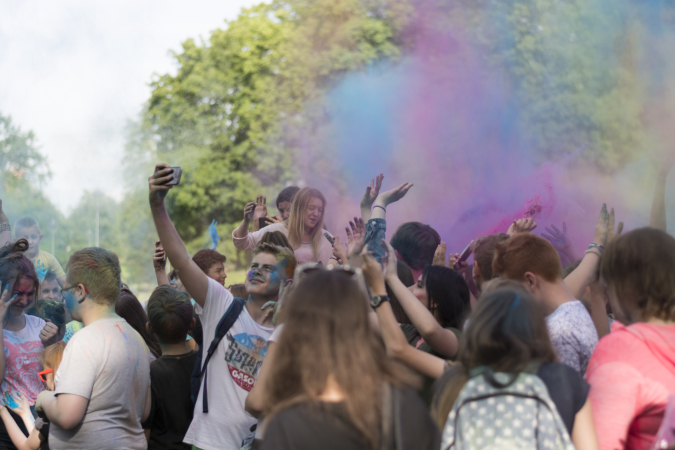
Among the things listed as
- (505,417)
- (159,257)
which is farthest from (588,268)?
(159,257)

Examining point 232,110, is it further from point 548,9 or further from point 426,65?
point 548,9

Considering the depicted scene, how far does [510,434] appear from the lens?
1944 mm

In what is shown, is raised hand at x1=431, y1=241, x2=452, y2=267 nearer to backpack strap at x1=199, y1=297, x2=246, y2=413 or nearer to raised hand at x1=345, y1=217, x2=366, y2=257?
raised hand at x1=345, y1=217, x2=366, y2=257

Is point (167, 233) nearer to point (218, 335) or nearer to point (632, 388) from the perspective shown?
point (218, 335)

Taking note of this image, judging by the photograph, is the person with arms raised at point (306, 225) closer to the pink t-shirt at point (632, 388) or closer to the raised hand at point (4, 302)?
the raised hand at point (4, 302)

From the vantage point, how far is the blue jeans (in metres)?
3.61

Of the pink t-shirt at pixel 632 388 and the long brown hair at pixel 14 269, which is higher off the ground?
the long brown hair at pixel 14 269

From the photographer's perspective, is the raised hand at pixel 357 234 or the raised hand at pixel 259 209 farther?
the raised hand at pixel 259 209

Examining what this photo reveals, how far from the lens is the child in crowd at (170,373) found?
11.6 ft

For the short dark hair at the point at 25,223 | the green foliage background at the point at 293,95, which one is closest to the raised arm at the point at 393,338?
the short dark hair at the point at 25,223

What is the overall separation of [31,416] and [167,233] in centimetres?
149

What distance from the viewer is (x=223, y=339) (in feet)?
10.2

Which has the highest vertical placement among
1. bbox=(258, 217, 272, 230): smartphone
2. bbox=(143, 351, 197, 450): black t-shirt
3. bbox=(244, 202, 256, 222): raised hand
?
bbox=(244, 202, 256, 222): raised hand

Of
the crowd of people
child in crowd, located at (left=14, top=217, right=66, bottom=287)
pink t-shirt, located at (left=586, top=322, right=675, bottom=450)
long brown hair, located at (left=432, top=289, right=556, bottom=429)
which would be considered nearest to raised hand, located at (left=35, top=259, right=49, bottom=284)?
child in crowd, located at (left=14, top=217, right=66, bottom=287)
